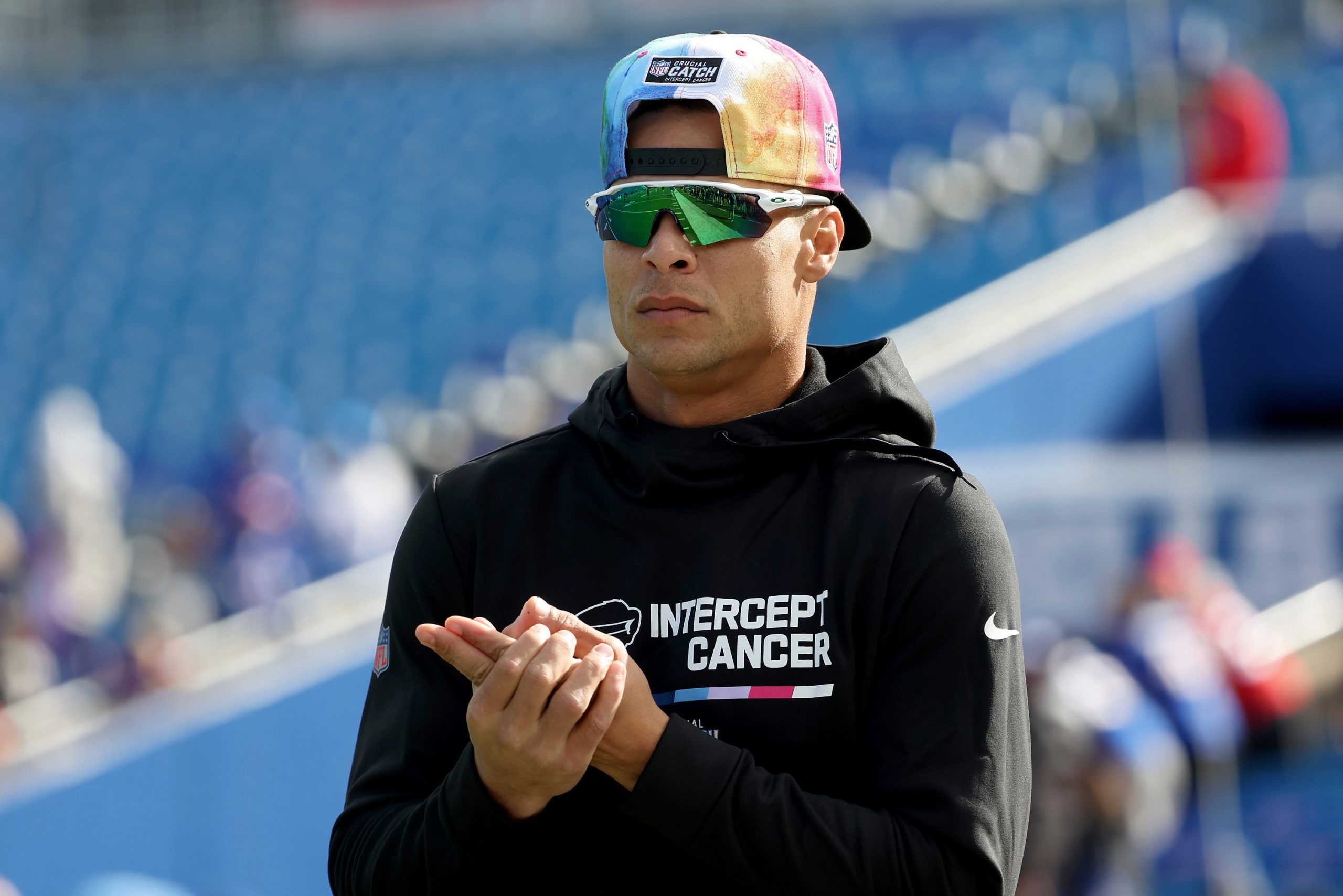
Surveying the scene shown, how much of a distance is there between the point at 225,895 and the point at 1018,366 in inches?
161

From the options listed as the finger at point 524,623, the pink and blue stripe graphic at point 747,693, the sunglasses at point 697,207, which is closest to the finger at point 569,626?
the finger at point 524,623

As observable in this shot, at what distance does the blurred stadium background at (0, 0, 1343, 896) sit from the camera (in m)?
5.84

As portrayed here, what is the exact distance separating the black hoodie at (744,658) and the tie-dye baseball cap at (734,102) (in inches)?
7.9

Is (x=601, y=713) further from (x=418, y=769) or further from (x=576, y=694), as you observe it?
(x=418, y=769)

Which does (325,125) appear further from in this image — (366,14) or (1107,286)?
(1107,286)

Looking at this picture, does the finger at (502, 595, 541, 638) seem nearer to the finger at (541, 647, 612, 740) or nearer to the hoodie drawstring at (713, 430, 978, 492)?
the finger at (541, 647, 612, 740)

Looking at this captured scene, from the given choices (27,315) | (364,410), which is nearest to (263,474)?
(364,410)

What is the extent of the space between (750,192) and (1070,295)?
21.5 feet

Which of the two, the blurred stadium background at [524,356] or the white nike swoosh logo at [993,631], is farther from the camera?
the blurred stadium background at [524,356]

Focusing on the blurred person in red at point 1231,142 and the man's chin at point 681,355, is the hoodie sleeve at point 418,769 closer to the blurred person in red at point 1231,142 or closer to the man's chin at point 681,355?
the man's chin at point 681,355

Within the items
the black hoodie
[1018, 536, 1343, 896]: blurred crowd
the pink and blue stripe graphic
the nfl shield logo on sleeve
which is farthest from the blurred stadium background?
the pink and blue stripe graphic

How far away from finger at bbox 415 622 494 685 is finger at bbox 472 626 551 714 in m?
0.01

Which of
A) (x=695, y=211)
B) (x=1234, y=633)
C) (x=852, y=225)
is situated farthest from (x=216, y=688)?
(x=695, y=211)

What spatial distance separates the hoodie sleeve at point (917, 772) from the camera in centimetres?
117
